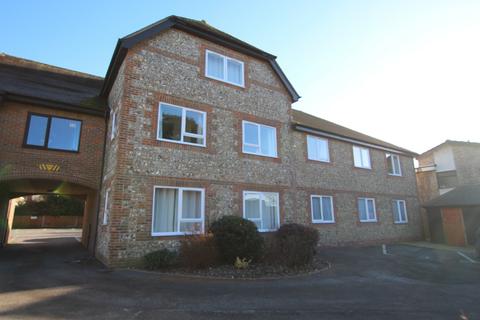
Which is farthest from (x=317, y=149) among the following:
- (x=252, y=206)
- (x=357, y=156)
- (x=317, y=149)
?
(x=252, y=206)

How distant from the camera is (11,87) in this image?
1125 cm

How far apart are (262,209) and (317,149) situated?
5711 mm

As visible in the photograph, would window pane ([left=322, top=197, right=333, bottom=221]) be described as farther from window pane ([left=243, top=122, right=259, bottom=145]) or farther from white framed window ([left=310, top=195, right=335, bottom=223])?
window pane ([left=243, top=122, right=259, bottom=145])

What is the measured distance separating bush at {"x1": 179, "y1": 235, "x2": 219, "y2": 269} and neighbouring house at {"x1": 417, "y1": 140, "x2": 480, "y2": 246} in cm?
1732

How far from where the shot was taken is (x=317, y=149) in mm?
16219

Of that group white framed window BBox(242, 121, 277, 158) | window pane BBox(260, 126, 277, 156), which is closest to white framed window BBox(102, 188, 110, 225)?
white framed window BBox(242, 121, 277, 158)

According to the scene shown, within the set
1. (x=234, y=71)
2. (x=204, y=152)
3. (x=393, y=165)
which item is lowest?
(x=204, y=152)

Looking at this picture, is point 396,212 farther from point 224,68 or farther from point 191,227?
point 191,227

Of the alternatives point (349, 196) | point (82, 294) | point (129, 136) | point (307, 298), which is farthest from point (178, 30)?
point (349, 196)

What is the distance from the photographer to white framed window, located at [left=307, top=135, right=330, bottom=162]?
15.8m

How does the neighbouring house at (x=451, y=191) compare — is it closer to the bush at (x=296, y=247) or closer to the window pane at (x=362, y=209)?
the window pane at (x=362, y=209)

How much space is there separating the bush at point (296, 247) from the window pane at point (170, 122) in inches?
219

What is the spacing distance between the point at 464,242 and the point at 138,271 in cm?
1956

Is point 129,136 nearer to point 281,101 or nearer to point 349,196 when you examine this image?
point 281,101
